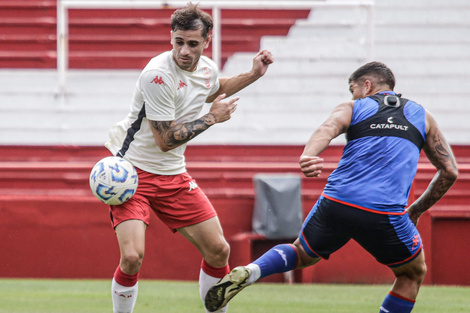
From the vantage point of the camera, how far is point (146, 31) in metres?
12.0

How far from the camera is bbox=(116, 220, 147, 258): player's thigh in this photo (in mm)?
5305

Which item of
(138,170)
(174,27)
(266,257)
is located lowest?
(266,257)

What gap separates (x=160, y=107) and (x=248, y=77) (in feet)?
3.12

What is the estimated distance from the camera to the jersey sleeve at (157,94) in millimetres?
5465

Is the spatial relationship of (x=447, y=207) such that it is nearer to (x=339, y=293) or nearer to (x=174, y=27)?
(x=339, y=293)

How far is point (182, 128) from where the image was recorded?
548cm

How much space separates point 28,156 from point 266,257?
6.87m

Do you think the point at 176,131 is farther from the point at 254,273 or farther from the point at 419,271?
the point at 419,271

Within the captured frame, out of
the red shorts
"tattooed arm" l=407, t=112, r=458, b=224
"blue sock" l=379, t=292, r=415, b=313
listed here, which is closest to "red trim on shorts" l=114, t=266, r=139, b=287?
the red shorts

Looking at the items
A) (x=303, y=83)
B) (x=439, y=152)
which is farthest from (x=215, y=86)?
(x=303, y=83)

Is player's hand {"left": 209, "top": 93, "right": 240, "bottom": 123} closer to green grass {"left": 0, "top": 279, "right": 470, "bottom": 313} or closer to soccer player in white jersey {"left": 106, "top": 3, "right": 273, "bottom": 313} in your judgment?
soccer player in white jersey {"left": 106, "top": 3, "right": 273, "bottom": 313}

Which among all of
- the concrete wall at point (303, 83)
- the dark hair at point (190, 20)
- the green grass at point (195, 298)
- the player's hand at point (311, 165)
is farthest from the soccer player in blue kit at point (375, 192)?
the concrete wall at point (303, 83)

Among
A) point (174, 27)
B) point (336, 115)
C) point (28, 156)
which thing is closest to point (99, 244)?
point (28, 156)

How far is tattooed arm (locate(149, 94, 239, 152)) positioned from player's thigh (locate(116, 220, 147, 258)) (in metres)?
0.58
